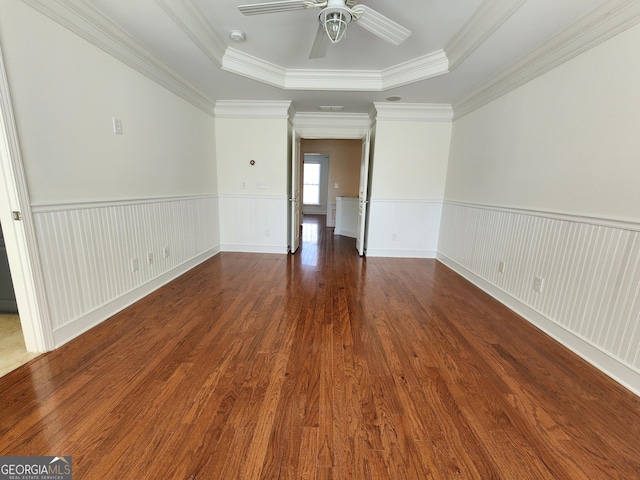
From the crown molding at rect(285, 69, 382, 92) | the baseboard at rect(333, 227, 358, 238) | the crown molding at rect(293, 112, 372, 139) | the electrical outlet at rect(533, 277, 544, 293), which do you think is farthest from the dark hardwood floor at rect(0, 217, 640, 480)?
the baseboard at rect(333, 227, 358, 238)

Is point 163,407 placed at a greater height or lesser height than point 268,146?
lesser

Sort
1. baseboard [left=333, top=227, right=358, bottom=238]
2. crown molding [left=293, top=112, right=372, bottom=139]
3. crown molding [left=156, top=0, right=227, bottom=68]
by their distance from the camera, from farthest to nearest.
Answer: baseboard [left=333, top=227, right=358, bottom=238] < crown molding [left=293, top=112, right=372, bottom=139] < crown molding [left=156, top=0, right=227, bottom=68]

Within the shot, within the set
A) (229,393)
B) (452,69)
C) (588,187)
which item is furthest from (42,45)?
(588,187)

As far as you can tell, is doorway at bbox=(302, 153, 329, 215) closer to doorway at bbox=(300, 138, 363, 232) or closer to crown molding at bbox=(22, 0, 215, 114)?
doorway at bbox=(300, 138, 363, 232)

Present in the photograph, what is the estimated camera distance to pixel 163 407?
1.36 m

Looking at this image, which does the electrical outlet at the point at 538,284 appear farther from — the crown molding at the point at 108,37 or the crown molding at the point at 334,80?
the crown molding at the point at 108,37

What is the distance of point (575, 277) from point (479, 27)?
214 centimetres

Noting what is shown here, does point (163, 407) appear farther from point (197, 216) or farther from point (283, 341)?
point (197, 216)

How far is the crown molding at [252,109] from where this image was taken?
4102mm

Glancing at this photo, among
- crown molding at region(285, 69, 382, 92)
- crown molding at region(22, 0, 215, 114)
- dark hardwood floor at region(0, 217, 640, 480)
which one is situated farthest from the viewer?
crown molding at region(285, 69, 382, 92)

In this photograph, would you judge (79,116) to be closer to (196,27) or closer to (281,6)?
(196,27)

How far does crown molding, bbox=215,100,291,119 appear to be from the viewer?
4102mm

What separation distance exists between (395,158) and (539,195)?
2248 millimetres

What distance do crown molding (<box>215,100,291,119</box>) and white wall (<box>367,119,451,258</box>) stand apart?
4.99 feet
